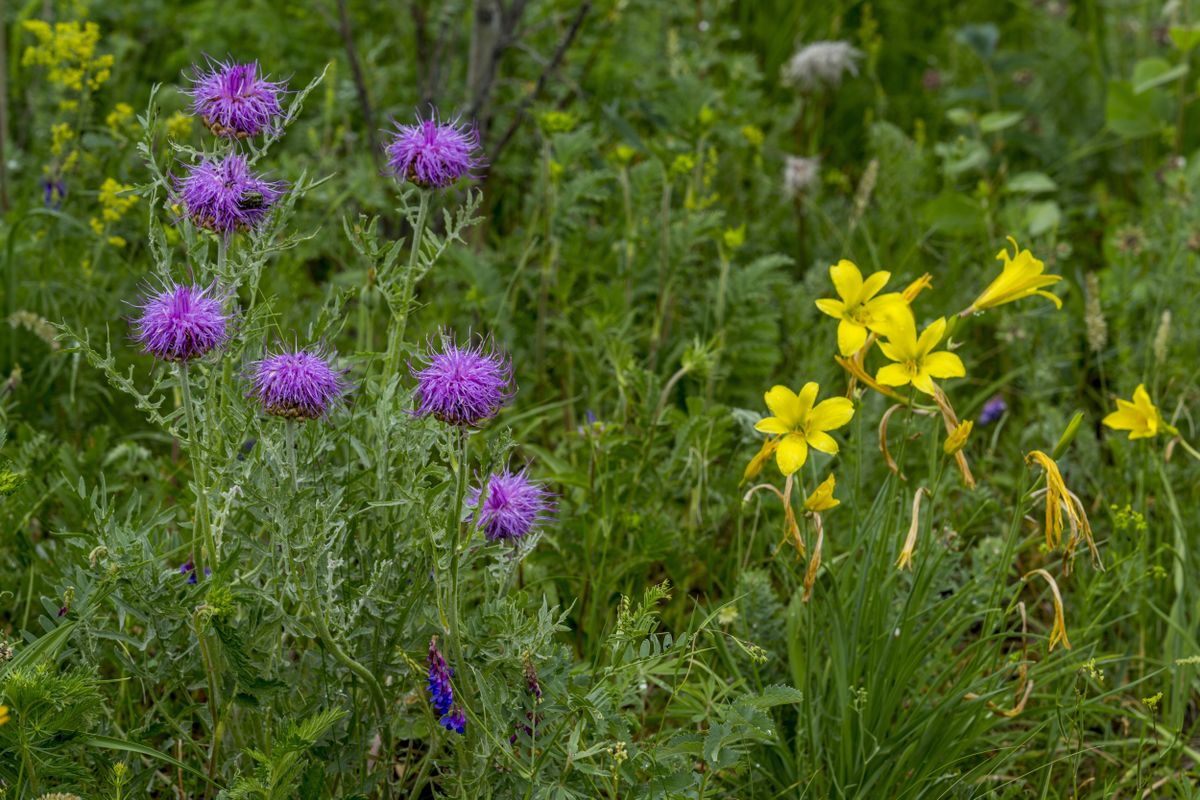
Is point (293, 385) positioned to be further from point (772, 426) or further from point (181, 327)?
point (772, 426)

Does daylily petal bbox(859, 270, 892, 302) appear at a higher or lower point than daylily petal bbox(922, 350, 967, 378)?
higher

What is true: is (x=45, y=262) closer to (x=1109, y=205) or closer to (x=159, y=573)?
(x=159, y=573)

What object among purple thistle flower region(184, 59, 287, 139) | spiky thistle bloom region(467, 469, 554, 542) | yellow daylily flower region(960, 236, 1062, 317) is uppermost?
purple thistle flower region(184, 59, 287, 139)

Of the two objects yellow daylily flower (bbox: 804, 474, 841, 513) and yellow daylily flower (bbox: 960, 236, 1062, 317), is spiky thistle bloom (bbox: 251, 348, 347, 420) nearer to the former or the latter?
yellow daylily flower (bbox: 804, 474, 841, 513)

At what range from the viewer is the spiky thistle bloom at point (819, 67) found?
3.99 metres

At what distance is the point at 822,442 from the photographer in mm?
1683

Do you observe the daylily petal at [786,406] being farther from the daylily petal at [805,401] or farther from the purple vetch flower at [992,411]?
the purple vetch flower at [992,411]

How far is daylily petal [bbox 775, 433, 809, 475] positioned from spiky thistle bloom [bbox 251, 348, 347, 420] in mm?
571

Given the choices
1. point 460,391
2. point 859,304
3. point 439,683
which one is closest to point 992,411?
point 859,304

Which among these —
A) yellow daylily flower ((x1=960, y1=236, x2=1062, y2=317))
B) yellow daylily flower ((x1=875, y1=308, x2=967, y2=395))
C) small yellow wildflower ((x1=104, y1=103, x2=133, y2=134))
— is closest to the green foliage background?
small yellow wildflower ((x1=104, y1=103, x2=133, y2=134))

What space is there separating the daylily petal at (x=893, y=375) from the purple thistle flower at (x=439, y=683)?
0.65m

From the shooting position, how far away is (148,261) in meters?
2.98

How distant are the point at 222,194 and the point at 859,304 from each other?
847 mm

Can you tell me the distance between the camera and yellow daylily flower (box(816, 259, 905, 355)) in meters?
1.70
